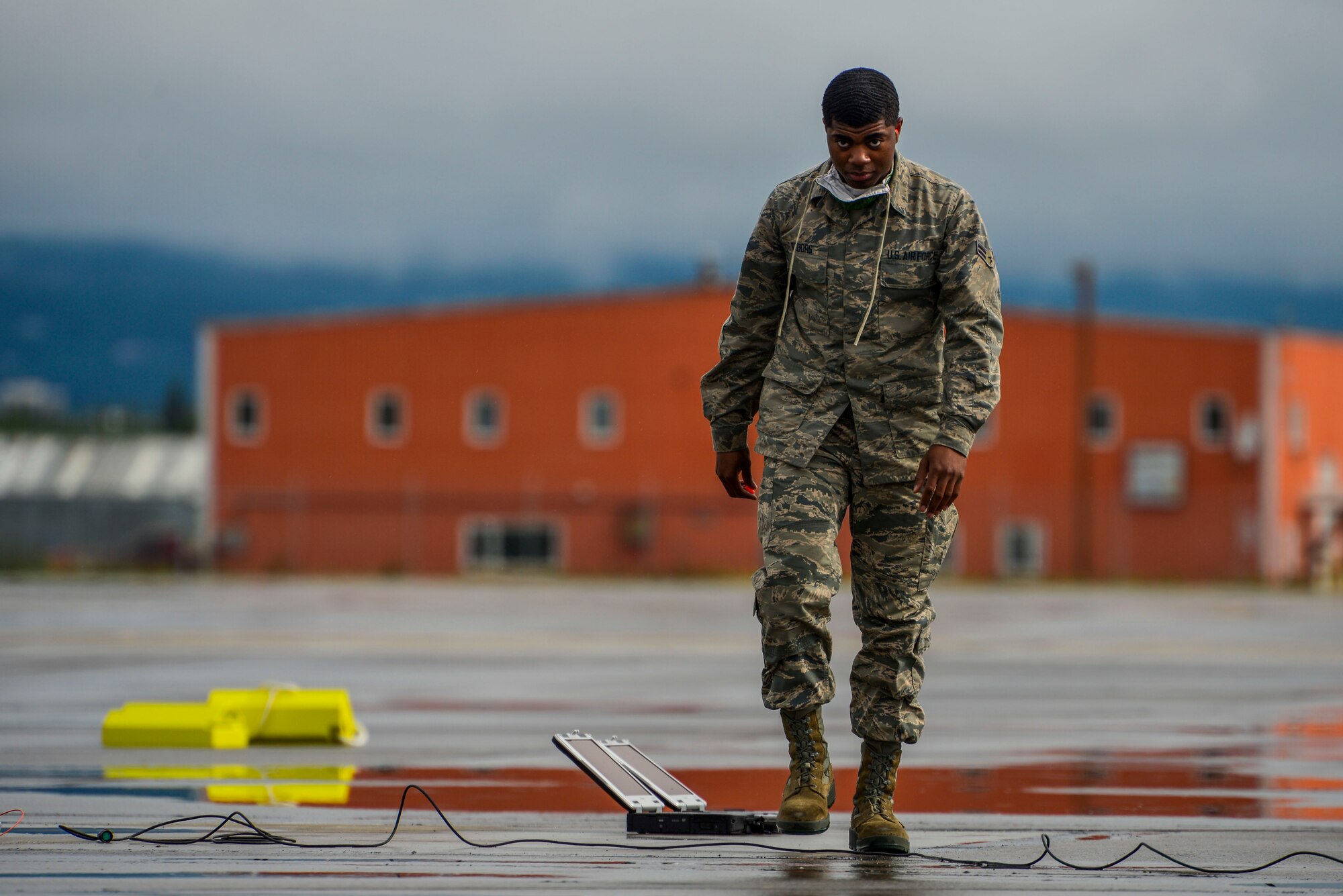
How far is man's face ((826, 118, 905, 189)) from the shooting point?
4.90m

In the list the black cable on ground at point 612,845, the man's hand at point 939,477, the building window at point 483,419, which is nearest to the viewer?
the black cable on ground at point 612,845

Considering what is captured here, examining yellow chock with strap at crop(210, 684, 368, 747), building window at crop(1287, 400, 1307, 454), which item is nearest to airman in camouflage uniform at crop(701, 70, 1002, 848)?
yellow chock with strap at crop(210, 684, 368, 747)

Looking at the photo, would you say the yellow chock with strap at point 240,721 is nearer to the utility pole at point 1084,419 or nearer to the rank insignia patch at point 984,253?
the rank insignia patch at point 984,253

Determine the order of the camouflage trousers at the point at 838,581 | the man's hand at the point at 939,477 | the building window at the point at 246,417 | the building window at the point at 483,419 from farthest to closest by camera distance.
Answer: the building window at the point at 246,417, the building window at the point at 483,419, the camouflage trousers at the point at 838,581, the man's hand at the point at 939,477

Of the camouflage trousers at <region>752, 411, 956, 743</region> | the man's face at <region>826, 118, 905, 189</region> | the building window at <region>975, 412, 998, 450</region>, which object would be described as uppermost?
the building window at <region>975, 412, 998, 450</region>

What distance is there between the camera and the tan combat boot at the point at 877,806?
4.68 m

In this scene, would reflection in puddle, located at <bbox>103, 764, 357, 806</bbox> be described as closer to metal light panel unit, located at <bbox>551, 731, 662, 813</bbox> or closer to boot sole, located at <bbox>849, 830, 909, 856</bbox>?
metal light panel unit, located at <bbox>551, 731, 662, 813</bbox>

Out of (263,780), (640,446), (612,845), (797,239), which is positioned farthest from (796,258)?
(640,446)

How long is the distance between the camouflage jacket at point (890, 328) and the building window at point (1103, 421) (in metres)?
41.3

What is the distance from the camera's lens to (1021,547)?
44.1 metres

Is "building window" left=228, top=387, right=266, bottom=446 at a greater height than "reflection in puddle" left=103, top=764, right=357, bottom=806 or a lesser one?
greater

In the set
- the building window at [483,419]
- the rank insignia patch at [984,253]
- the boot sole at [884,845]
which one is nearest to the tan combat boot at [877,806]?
the boot sole at [884,845]

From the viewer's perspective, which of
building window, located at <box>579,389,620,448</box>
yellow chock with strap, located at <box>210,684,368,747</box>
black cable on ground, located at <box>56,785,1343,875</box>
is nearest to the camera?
black cable on ground, located at <box>56,785,1343,875</box>

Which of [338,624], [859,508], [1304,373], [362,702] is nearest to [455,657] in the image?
[362,702]
